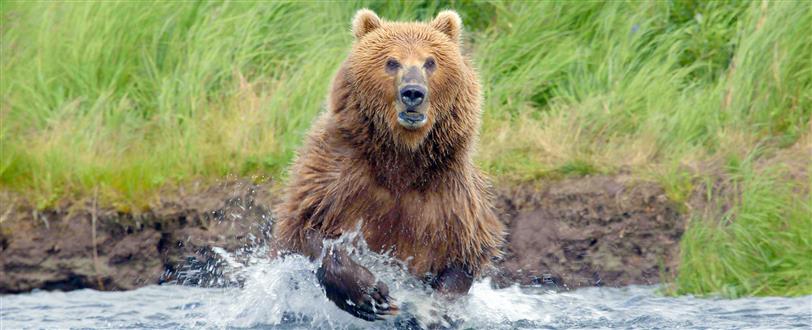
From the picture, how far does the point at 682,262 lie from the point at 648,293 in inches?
12.1

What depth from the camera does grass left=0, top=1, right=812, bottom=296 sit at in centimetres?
850

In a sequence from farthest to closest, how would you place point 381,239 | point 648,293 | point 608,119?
point 608,119, point 648,293, point 381,239

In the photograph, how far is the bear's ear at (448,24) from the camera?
250 inches

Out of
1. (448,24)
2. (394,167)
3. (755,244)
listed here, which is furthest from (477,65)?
(394,167)

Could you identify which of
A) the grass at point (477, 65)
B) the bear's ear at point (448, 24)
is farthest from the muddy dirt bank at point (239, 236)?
the bear's ear at point (448, 24)

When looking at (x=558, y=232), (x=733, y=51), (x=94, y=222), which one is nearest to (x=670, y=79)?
(x=733, y=51)

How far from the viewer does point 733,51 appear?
9242 mm

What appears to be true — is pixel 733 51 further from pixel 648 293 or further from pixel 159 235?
pixel 159 235

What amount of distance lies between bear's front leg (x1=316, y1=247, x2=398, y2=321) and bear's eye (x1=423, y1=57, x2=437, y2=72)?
917 mm

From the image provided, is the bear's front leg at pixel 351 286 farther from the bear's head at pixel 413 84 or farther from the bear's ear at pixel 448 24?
the bear's ear at pixel 448 24

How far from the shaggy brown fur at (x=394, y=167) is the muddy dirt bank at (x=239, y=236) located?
6.65 ft

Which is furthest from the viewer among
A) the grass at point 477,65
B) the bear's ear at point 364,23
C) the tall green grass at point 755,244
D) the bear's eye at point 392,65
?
the grass at point 477,65

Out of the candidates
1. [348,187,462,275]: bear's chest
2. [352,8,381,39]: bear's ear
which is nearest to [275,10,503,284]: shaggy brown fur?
[348,187,462,275]: bear's chest

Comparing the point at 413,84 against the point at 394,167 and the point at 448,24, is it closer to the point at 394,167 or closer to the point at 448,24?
the point at 394,167
